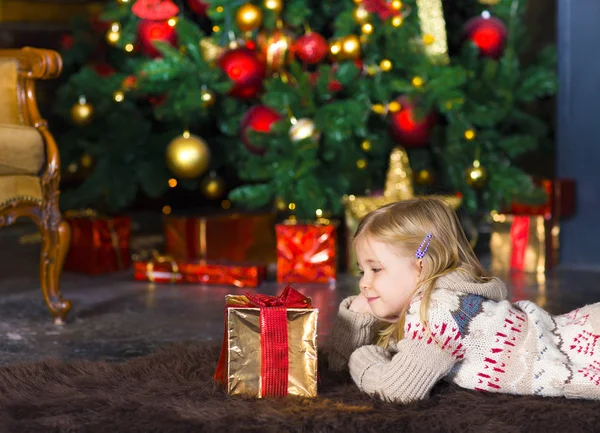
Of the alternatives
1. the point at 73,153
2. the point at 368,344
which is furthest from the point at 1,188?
the point at 73,153

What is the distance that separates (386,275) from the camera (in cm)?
137

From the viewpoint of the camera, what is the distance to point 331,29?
9.71 feet

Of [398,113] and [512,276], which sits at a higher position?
[398,113]

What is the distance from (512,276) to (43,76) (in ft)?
5.23

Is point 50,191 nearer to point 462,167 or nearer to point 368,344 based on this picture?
point 368,344

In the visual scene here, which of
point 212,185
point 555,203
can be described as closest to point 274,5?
point 212,185

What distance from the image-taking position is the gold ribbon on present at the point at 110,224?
285 cm

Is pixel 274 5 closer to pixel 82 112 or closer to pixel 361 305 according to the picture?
pixel 82 112

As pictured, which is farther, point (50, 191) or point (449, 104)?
point (449, 104)

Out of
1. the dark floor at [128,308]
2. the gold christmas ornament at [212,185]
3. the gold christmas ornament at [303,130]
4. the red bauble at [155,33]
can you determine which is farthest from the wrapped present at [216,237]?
the red bauble at [155,33]

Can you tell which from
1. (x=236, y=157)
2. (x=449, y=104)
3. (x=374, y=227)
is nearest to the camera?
(x=374, y=227)

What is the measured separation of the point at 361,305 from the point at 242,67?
1.29 metres

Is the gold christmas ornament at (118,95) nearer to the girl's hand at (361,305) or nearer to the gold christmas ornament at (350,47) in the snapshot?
the gold christmas ornament at (350,47)

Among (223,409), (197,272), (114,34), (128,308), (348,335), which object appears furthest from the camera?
(114,34)
